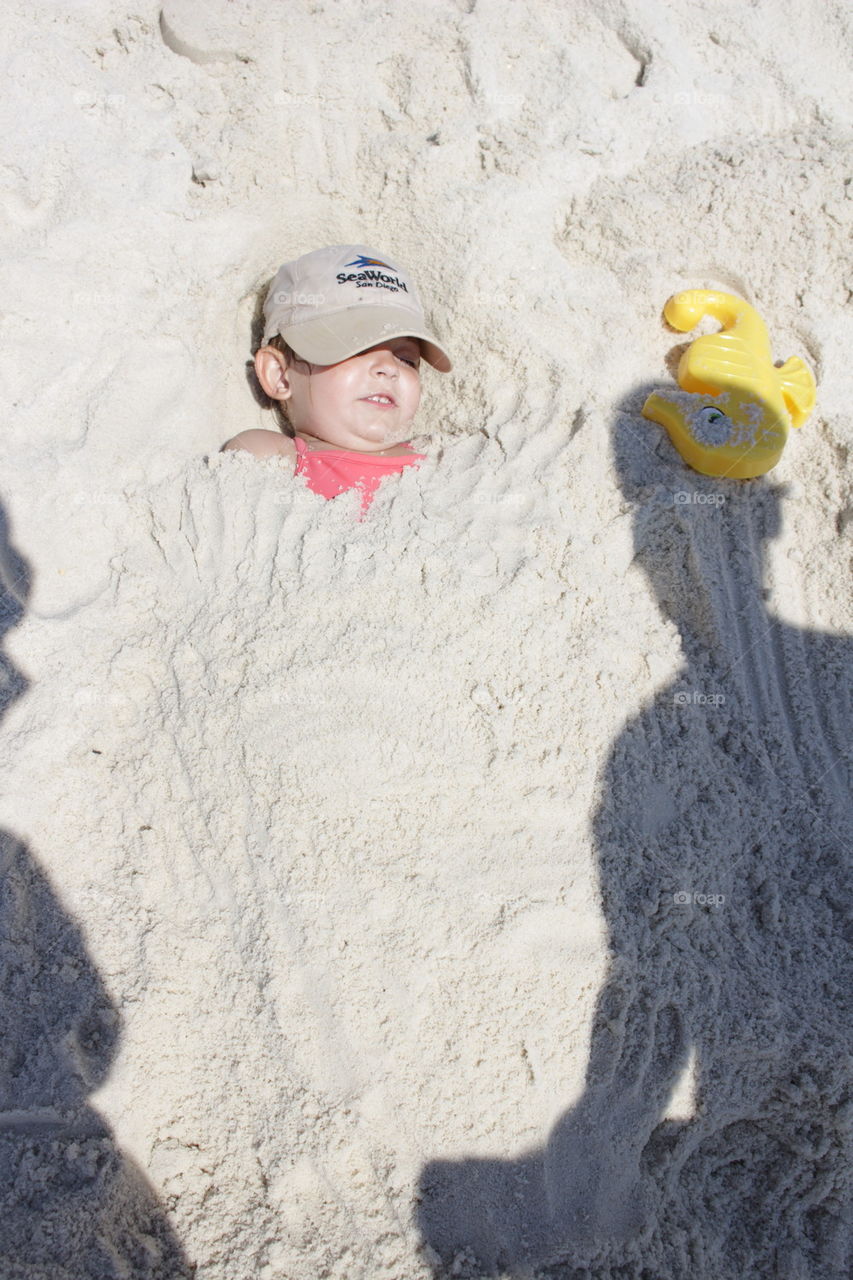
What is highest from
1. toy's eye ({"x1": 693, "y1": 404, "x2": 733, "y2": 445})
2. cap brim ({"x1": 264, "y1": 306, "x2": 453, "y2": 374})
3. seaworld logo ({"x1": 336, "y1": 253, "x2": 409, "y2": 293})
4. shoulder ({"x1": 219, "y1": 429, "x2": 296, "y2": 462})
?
seaworld logo ({"x1": 336, "y1": 253, "x2": 409, "y2": 293})

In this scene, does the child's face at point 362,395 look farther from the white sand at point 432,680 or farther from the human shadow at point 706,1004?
the human shadow at point 706,1004

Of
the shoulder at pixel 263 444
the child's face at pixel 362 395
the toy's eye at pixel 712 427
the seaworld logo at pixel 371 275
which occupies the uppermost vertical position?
the seaworld logo at pixel 371 275

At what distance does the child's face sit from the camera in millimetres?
2822

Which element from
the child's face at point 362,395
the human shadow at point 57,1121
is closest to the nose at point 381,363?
the child's face at point 362,395

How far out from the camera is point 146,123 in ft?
9.50

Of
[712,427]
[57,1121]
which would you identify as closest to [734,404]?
[712,427]

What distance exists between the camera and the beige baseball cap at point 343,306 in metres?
2.72

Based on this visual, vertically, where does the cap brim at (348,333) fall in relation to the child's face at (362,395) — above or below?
above

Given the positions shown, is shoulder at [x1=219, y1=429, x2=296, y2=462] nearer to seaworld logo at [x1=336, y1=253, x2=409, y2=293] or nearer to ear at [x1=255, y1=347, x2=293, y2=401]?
ear at [x1=255, y1=347, x2=293, y2=401]

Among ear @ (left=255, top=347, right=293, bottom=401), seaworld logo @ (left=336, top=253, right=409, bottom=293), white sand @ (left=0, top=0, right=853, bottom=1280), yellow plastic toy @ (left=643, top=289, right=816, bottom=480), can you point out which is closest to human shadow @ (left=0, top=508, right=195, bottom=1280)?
white sand @ (left=0, top=0, right=853, bottom=1280)

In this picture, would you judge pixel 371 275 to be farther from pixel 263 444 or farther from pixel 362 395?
pixel 263 444

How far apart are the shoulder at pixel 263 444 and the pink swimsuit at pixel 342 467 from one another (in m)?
0.05

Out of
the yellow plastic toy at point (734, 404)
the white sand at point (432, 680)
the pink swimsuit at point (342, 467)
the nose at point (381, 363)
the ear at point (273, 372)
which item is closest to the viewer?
the white sand at point (432, 680)

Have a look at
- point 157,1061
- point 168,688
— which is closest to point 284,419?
point 168,688
